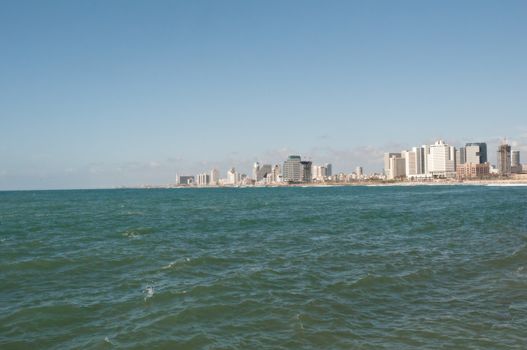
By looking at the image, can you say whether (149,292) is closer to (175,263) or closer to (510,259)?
(175,263)

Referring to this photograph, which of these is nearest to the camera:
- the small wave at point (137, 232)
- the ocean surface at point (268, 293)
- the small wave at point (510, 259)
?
the ocean surface at point (268, 293)

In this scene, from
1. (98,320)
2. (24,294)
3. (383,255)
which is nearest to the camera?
(98,320)

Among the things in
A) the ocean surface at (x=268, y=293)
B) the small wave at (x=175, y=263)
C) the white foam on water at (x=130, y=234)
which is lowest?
the ocean surface at (x=268, y=293)

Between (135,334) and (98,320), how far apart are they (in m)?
2.39

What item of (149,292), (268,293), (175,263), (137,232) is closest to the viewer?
(268,293)

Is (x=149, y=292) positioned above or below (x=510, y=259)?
above

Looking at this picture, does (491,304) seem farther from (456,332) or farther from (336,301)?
(336,301)

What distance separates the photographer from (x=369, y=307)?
16875mm

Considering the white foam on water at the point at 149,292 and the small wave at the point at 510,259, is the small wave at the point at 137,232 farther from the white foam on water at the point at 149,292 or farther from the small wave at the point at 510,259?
the small wave at the point at 510,259

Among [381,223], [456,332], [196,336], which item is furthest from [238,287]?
[381,223]

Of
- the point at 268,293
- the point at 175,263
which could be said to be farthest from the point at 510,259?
the point at 175,263

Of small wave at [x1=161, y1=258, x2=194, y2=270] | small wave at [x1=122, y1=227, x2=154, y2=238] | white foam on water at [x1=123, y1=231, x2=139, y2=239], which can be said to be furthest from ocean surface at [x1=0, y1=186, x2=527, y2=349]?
small wave at [x1=122, y1=227, x2=154, y2=238]

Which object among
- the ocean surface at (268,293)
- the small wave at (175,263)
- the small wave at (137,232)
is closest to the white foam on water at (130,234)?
the small wave at (137,232)

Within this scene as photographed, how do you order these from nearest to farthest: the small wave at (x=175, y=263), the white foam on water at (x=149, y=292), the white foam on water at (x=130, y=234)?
1. the white foam on water at (x=149, y=292)
2. the small wave at (x=175, y=263)
3. the white foam on water at (x=130, y=234)
